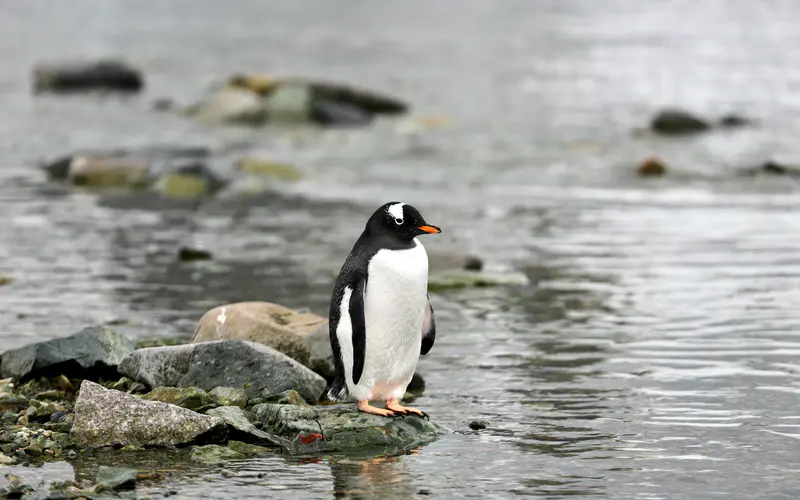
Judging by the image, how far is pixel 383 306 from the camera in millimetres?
8812

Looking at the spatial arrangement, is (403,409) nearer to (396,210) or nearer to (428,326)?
(428,326)

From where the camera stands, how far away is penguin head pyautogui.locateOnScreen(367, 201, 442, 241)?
8.82 m

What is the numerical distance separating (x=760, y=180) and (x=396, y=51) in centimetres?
2850

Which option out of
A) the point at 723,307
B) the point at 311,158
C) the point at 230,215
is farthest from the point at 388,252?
the point at 311,158

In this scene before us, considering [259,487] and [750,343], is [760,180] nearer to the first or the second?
[750,343]

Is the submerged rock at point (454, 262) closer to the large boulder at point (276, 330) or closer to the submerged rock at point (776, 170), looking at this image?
the large boulder at point (276, 330)

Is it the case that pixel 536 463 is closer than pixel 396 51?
Yes

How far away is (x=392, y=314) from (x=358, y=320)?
0.68 ft

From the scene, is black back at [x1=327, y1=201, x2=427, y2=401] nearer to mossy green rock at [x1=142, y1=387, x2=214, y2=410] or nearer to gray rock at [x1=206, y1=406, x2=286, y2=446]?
gray rock at [x1=206, y1=406, x2=286, y2=446]

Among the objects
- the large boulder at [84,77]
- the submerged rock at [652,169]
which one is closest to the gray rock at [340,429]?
the submerged rock at [652,169]

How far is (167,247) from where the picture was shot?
1588cm

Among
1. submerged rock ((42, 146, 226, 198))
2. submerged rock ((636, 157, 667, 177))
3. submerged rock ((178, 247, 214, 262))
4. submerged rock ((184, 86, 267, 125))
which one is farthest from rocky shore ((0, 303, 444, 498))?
submerged rock ((184, 86, 267, 125))

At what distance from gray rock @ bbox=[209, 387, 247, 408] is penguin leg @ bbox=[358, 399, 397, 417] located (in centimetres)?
76

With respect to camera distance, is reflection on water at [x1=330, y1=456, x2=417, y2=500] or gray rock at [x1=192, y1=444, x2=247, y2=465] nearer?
reflection on water at [x1=330, y1=456, x2=417, y2=500]
